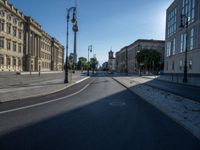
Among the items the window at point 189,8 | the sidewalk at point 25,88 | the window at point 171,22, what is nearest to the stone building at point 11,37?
the sidewalk at point 25,88

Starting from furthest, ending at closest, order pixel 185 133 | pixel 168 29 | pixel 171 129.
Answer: pixel 168 29
pixel 171 129
pixel 185 133

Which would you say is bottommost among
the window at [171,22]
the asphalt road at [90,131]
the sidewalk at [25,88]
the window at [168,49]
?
the asphalt road at [90,131]

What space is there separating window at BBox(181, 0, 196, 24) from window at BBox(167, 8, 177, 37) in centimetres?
634

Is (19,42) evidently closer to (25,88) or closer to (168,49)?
(168,49)

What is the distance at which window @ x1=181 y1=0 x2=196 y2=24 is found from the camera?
47088mm

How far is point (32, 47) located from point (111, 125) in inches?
3123

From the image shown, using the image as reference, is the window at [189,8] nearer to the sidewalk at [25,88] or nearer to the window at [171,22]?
Result: the window at [171,22]

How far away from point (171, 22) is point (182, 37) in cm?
1153

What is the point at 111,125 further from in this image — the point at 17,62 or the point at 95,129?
the point at 17,62

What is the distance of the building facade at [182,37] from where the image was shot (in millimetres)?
45225

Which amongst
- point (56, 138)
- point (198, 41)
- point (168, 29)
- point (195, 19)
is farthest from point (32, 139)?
point (168, 29)

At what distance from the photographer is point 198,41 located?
44000 millimetres

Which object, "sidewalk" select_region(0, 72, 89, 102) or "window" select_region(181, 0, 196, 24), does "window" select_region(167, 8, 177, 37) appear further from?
"sidewalk" select_region(0, 72, 89, 102)

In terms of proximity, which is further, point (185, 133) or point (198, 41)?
point (198, 41)
